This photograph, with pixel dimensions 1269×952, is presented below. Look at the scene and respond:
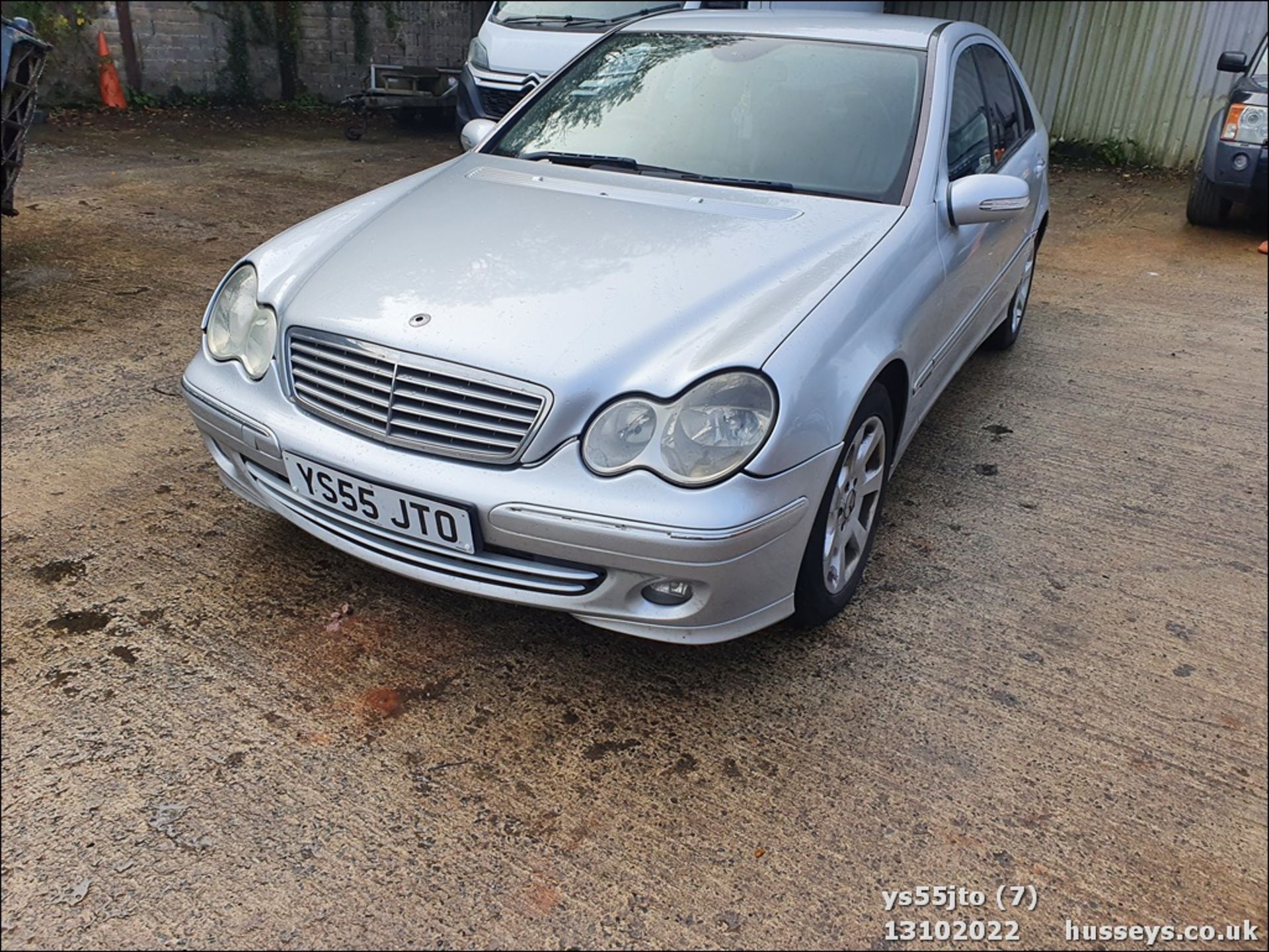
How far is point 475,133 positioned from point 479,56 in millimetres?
4653

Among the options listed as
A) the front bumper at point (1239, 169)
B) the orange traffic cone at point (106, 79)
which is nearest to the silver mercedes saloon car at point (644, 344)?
the front bumper at point (1239, 169)

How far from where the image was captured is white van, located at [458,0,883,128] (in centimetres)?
756

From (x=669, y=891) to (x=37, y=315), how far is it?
4026 millimetres

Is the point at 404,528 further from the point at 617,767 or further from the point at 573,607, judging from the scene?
the point at 617,767

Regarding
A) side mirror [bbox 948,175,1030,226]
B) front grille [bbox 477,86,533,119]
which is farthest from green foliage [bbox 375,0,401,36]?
side mirror [bbox 948,175,1030,226]

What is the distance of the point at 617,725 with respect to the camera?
2.30 m

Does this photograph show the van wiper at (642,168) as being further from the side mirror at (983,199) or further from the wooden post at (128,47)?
the wooden post at (128,47)

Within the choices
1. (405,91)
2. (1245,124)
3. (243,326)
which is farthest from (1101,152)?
(243,326)

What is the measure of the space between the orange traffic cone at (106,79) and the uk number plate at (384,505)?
30.9 ft

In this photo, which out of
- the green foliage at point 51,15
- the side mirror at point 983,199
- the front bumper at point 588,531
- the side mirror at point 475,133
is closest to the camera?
the front bumper at point 588,531

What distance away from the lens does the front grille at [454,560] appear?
2193 millimetres

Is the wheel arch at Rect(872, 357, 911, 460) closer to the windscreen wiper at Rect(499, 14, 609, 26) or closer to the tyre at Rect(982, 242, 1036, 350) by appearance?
the tyre at Rect(982, 242, 1036, 350)

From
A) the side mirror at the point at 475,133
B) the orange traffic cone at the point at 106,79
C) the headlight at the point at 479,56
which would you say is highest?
the side mirror at the point at 475,133

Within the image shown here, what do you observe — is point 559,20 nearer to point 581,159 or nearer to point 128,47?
point 128,47
